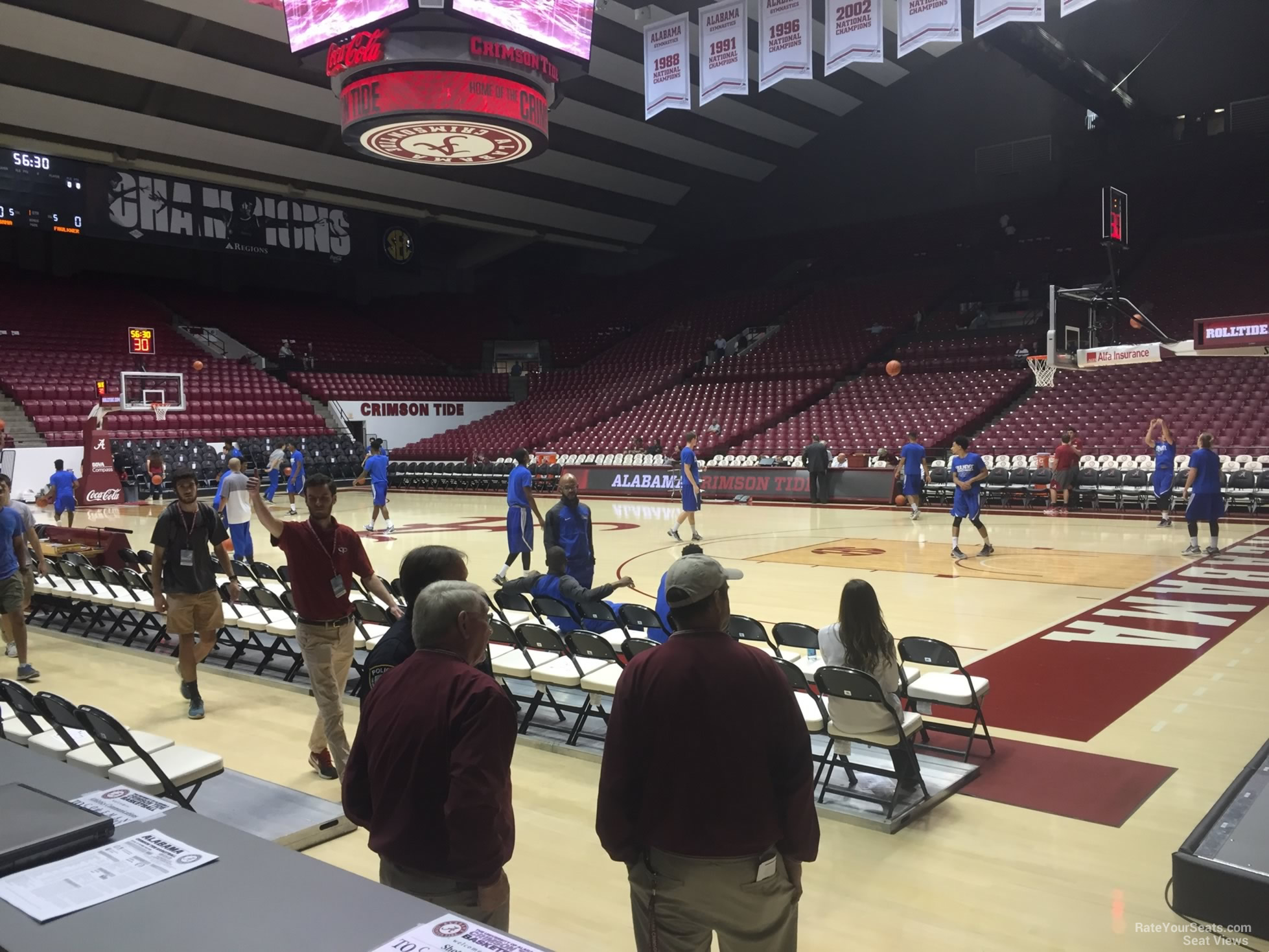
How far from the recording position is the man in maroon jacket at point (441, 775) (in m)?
2.09

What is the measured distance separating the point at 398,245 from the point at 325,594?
24901 mm

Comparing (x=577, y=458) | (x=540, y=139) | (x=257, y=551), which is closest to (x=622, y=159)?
(x=577, y=458)

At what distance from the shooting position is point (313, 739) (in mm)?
4809

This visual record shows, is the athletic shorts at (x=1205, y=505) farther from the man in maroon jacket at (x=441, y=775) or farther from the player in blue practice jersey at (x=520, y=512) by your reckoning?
the man in maroon jacket at (x=441, y=775)

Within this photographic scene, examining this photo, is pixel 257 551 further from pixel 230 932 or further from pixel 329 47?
pixel 230 932

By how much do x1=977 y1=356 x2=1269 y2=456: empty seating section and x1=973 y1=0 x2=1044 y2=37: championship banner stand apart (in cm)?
889

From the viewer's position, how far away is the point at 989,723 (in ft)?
17.8

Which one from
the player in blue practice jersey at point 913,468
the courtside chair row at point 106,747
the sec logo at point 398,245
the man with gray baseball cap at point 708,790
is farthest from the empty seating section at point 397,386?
the man with gray baseball cap at point 708,790

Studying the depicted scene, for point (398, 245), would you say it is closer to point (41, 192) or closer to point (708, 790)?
point (41, 192)

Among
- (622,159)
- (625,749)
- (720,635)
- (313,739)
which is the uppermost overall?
(622,159)

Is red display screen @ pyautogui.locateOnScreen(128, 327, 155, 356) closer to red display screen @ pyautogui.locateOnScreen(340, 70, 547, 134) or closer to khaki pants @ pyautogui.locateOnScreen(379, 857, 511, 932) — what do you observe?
red display screen @ pyautogui.locateOnScreen(340, 70, 547, 134)

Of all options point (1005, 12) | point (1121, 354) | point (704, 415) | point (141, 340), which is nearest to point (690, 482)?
point (1005, 12)

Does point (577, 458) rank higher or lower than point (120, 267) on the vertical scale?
lower

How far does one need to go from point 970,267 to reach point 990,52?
5.54 meters
